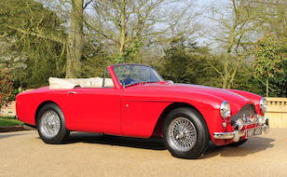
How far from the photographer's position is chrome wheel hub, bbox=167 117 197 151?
5.74m

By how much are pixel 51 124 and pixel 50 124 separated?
2cm

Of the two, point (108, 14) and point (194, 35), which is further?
point (194, 35)

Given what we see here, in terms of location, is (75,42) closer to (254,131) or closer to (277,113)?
(277,113)

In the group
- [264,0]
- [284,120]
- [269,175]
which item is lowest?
[284,120]

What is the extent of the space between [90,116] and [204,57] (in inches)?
706

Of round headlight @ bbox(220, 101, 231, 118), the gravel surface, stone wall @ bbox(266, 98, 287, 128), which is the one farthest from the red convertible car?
stone wall @ bbox(266, 98, 287, 128)

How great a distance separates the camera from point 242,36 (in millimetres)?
23312

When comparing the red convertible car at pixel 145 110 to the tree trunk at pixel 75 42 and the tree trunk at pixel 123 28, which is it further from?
the tree trunk at pixel 75 42

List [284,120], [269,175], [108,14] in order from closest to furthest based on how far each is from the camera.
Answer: [269,175] → [284,120] → [108,14]

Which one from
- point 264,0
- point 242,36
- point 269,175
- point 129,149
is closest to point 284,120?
point 242,36

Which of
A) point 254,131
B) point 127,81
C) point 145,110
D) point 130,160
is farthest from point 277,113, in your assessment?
point 130,160

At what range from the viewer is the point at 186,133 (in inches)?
228

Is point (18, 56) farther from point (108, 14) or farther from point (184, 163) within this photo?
point (184, 163)

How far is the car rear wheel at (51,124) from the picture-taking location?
7297mm
